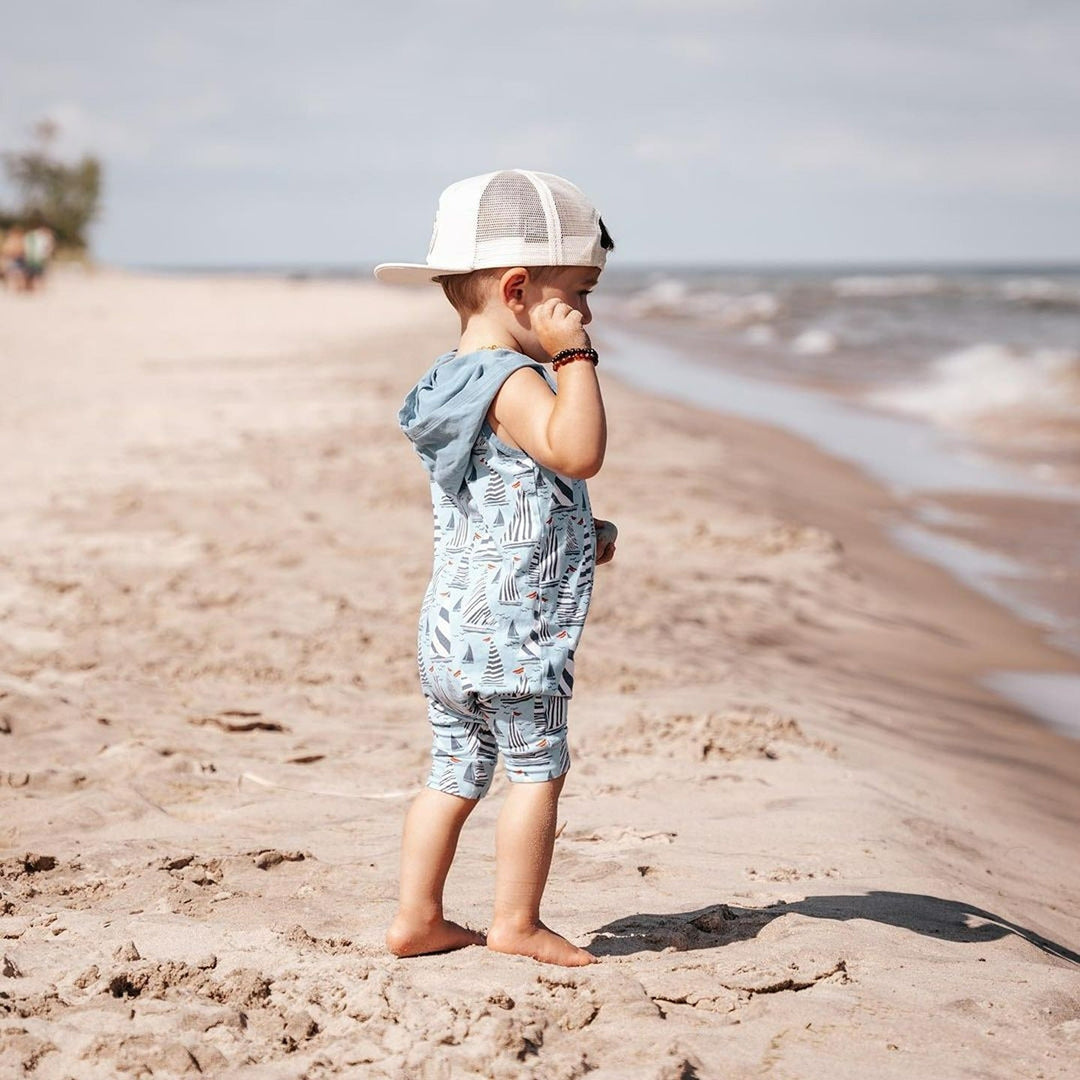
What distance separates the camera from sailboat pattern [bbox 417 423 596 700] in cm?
235

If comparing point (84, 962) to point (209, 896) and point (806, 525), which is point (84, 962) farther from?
point (806, 525)

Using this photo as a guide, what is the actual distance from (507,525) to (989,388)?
596 inches

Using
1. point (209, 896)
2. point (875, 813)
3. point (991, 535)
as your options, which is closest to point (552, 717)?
point (209, 896)

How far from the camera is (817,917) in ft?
8.94

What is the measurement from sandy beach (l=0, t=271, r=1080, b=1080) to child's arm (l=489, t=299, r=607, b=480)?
3.05ft

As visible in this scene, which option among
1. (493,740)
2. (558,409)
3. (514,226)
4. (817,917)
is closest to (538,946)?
(493,740)

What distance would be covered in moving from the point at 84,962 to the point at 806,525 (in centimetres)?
589

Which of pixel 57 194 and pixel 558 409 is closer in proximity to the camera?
pixel 558 409

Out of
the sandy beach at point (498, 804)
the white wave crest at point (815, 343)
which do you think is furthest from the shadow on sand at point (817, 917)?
the white wave crest at point (815, 343)

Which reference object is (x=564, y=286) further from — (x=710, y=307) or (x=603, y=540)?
(x=710, y=307)

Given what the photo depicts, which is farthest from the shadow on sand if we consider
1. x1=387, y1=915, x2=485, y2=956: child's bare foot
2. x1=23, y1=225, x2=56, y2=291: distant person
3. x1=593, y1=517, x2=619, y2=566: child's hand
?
x1=23, y1=225, x2=56, y2=291: distant person

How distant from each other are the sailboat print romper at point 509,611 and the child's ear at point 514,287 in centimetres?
24

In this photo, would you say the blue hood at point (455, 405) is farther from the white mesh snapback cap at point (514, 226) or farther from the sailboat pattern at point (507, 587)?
the white mesh snapback cap at point (514, 226)

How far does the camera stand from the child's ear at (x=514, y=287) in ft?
7.74
